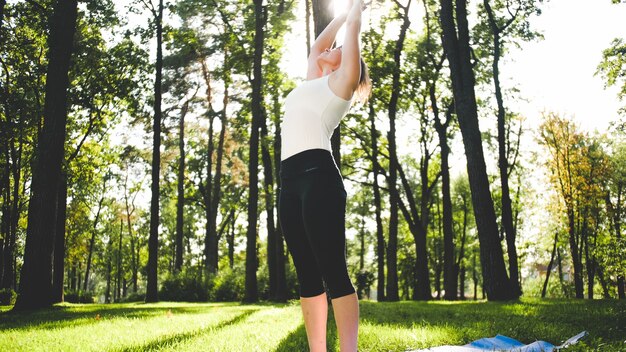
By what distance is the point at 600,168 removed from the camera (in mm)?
27672

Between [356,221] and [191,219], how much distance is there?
53.8ft

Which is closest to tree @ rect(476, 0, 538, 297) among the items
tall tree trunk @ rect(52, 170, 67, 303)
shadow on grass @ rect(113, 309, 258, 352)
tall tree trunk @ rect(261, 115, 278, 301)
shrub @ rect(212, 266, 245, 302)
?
tall tree trunk @ rect(261, 115, 278, 301)

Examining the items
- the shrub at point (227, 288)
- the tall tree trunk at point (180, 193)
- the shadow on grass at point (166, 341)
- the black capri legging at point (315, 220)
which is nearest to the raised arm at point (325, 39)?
the black capri legging at point (315, 220)

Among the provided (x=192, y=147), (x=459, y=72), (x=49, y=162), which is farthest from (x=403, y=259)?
(x=49, y=162)

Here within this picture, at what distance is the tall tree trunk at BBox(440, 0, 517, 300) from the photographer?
34.9ft

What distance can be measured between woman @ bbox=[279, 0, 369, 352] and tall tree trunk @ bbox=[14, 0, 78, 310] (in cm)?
1011

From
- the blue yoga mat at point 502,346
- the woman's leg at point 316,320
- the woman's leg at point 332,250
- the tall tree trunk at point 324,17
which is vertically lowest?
the blue yoga mat at point 502,346

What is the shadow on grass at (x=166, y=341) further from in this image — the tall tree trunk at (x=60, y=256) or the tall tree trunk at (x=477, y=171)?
the tall tree trunk at (x=60, y=256)

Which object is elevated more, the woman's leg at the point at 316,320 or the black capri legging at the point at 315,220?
the black capri legging at the point at 315,220

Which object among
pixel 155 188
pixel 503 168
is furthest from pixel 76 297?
pixel 503 168

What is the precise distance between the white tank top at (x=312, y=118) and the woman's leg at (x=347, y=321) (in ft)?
2.92

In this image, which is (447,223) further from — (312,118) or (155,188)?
(312,118)

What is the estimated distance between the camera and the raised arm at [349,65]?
2.63 m

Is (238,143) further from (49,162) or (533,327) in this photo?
(533,327)
